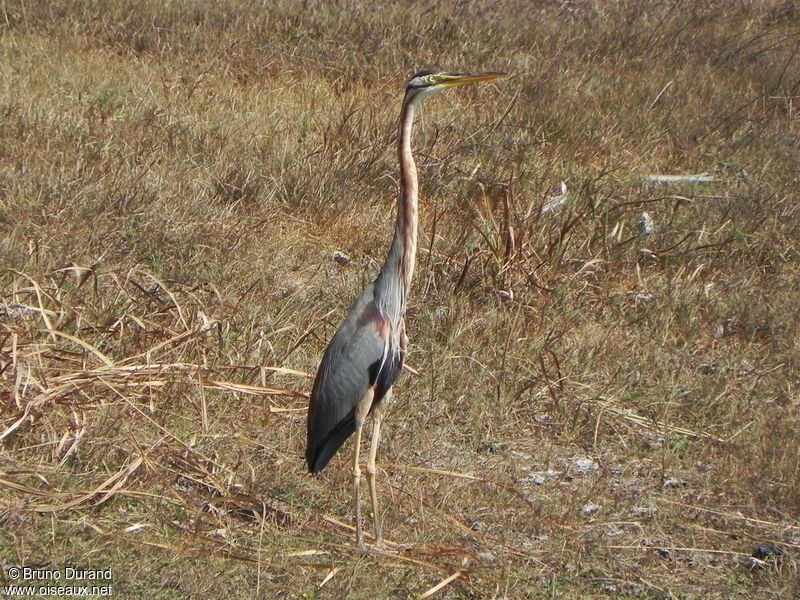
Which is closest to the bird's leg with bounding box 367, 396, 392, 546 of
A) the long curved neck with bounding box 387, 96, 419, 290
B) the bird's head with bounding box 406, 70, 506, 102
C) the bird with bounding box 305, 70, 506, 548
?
the bird with bounding box 305, 70, 506, 548

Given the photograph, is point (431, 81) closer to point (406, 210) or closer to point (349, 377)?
point (406, 210)

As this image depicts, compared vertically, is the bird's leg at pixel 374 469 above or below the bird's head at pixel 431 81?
below

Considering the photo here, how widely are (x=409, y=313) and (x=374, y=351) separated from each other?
158cm

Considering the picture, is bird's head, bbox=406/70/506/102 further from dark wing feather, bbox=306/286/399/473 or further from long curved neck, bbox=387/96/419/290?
dark wing feather, bbox=306/286/399/473

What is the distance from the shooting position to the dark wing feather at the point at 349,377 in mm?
3838

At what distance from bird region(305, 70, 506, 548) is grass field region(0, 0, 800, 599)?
27 centimetres

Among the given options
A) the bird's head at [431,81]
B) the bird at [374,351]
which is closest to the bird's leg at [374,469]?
the bird at [374,351]

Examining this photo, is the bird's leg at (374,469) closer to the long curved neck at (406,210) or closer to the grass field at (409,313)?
the grass field at (409,313)

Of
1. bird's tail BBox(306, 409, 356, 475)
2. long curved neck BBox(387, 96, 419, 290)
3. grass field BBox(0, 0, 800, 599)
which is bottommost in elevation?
grass field BBox(0, 0, 800, 599)

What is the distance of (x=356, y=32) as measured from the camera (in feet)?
30.0

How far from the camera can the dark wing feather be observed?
384 cm

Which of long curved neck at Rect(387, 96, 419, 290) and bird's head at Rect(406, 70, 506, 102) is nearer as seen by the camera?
long curved neck at Rect(387, 96, 419, 290)

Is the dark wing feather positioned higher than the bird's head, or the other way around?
the bird's head

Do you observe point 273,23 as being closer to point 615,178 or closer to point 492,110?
point 492,110
